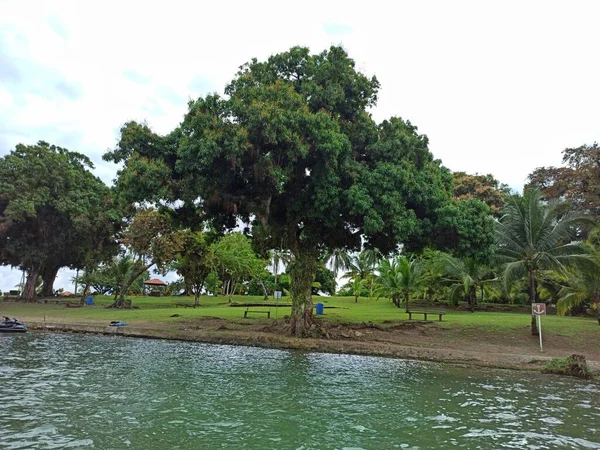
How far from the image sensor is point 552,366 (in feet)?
53.4

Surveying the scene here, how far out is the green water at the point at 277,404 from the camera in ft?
25.2

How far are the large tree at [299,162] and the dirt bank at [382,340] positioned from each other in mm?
2156

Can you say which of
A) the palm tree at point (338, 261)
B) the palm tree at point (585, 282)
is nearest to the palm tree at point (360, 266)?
the palm tree at point (338, 261)

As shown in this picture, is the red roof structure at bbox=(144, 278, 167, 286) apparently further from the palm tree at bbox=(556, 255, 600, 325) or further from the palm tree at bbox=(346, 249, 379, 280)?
the palm tree at bbox=(556, 255, 600, 325)

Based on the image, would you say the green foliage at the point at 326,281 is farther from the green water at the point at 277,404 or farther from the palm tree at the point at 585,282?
the green water at the point at 277,404

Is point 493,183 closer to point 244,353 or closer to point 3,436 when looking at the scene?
point 244,353

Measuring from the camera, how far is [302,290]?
23406 millimetres

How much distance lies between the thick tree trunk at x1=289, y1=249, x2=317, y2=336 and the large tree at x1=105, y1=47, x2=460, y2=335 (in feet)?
0.17

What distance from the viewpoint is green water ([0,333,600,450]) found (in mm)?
7684

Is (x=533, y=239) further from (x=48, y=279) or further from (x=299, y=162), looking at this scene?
(x=48, y=279)

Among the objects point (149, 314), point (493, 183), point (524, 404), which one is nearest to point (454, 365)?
point (524, 404)

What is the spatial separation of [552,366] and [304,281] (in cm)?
1146

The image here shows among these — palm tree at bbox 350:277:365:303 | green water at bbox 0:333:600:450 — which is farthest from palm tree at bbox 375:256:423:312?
green water at bbox 0:333:600:450

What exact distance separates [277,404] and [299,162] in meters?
12.3
